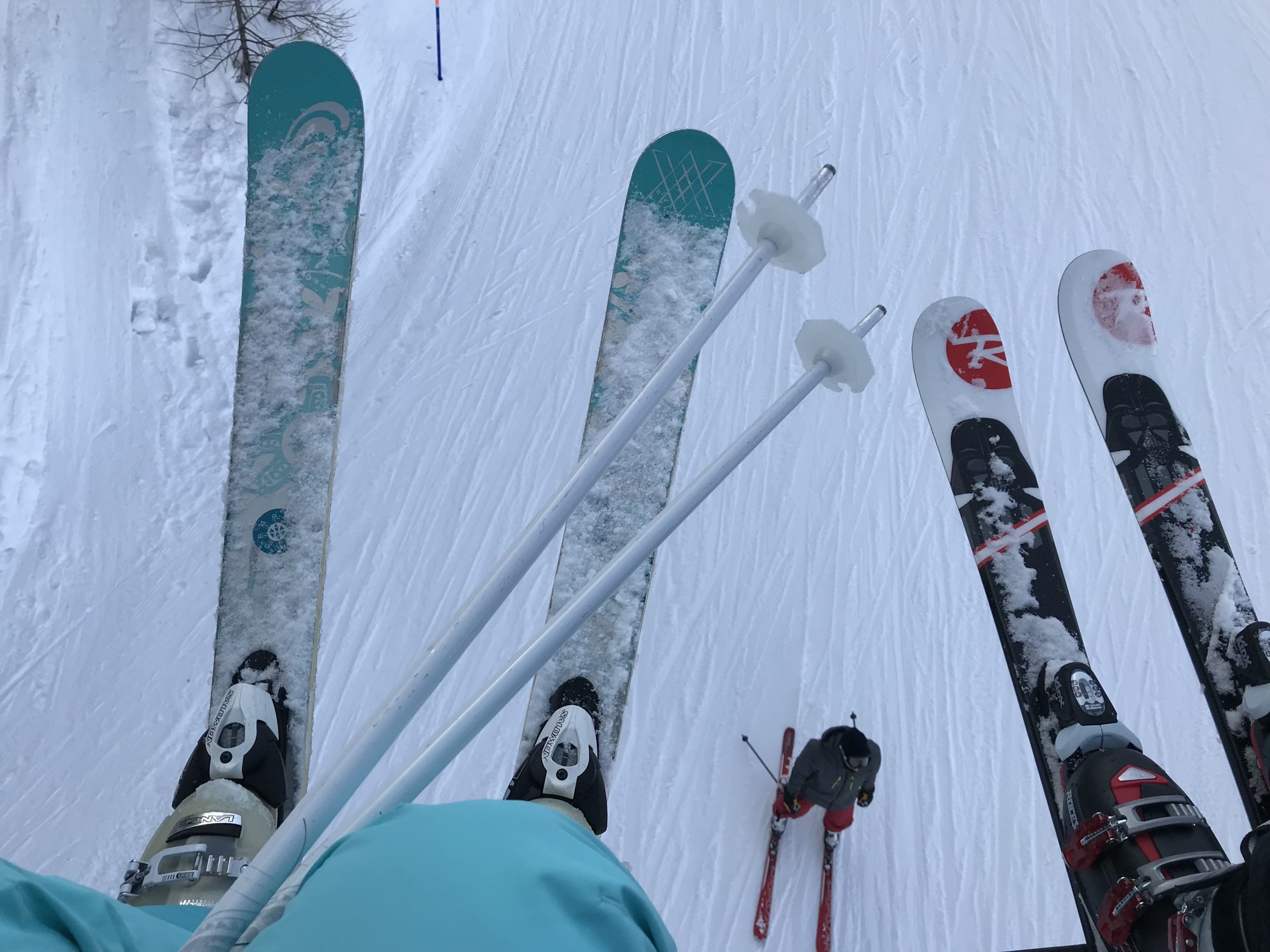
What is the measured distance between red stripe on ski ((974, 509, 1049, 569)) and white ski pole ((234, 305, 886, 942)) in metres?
1.35

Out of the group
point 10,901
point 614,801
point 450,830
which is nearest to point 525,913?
point 450,830

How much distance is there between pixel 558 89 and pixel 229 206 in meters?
2.25

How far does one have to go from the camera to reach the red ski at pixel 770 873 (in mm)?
3301

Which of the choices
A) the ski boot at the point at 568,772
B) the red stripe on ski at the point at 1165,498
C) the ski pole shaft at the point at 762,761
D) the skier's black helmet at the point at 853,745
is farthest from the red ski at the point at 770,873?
the red stripe on ski at the point at 1165,498

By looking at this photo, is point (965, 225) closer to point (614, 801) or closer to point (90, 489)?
point (614, 801)

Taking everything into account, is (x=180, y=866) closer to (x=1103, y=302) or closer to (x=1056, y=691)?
(x=1056, y=691)

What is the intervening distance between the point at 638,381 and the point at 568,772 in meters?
1.52

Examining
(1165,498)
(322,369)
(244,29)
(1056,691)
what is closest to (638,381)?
(322,369)

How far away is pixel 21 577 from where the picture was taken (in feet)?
12.2

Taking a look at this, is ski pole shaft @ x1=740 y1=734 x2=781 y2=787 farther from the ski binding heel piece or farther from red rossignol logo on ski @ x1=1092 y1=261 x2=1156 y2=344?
red rossignol logo on ski @ x1=1092 y1=261 x2=1156 y2=344

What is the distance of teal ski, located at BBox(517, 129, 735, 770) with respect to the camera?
2.91 m

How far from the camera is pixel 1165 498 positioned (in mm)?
3207

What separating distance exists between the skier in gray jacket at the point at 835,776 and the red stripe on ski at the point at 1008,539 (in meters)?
0.82

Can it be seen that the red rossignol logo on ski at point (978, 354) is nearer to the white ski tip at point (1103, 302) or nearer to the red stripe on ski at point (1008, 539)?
the white ski tip at point (1103, 302)
